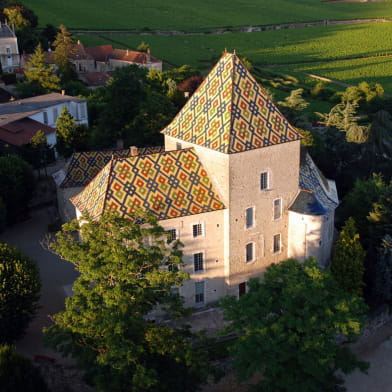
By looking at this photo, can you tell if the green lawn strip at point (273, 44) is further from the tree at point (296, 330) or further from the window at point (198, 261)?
the tree at point (296, 330)

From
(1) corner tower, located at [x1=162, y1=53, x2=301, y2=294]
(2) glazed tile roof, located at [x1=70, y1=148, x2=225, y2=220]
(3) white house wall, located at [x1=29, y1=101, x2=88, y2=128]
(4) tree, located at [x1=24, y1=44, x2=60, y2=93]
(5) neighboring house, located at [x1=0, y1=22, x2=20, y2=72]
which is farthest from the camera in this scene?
(5) neighboring house, located at [x1=0, y1=22, x2=20, y2=72]

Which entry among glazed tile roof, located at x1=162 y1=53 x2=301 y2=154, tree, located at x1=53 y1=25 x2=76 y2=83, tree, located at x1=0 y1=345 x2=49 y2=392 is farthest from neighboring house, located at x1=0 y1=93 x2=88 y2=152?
tree, located at x1=0 y1=345 x2=49 y2=392

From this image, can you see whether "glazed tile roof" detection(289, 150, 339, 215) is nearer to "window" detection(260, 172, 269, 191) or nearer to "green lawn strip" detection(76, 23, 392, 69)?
"window" detection(260, 172, 269, 191)

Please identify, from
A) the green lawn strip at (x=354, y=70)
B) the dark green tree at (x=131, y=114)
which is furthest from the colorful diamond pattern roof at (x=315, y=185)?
the green lawn strip at (x=354, y=70)

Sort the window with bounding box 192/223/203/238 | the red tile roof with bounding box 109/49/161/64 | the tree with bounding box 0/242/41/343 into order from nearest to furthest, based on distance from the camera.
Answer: the tree with bounding box 0/242/41/343
the window with bounding box 192/223/203/238
the red tile roof with bounding box 109/49/161/64

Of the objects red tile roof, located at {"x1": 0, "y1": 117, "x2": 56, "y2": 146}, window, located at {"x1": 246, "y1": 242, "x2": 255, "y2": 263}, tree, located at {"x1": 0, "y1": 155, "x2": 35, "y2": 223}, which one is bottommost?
window, located at {"x1": 246, "y1": 242, "x2": 255, "y2": 263}

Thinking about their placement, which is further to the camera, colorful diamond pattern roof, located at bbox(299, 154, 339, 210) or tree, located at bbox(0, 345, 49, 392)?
colorful diamond pattern roof, located at bbox(299, 154, 339, 210)

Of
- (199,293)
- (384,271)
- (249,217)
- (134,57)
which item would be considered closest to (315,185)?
(249,217)
